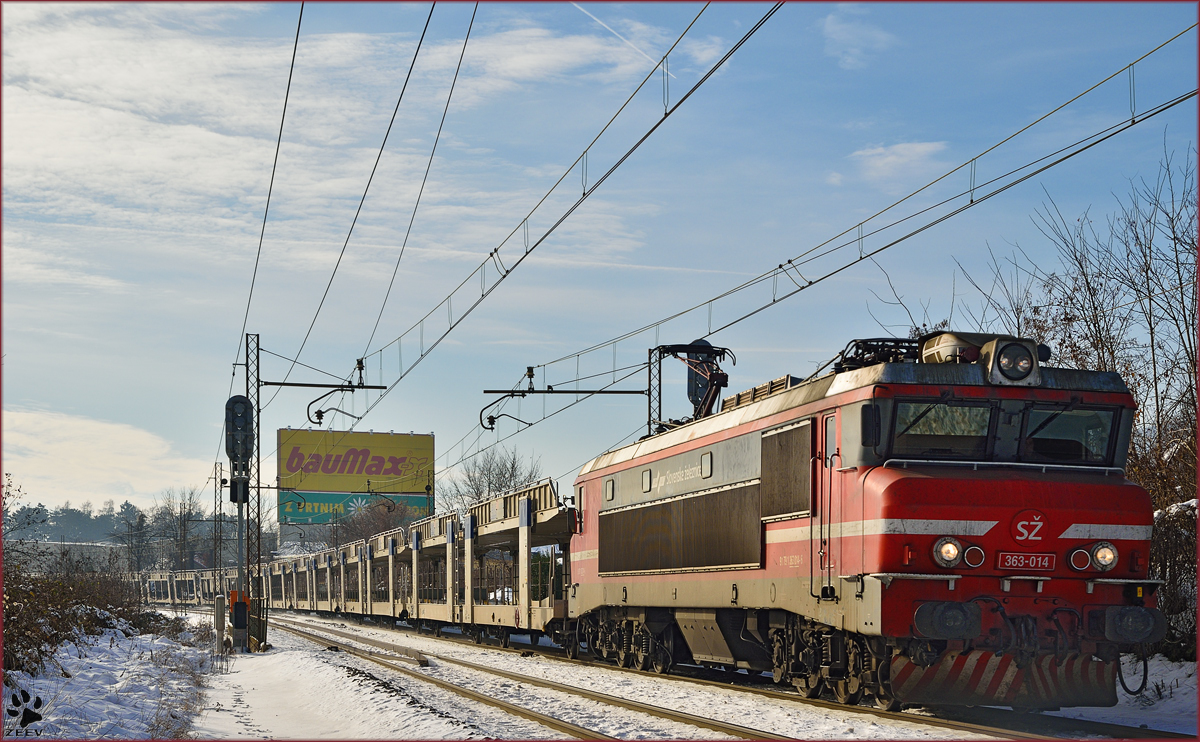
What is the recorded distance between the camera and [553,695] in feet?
56.1

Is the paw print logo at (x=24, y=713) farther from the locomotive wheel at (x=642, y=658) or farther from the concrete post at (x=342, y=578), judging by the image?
the concrete post at (x=342, y=578)

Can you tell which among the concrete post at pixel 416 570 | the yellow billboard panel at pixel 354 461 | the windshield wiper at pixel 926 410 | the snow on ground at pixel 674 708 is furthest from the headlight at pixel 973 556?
the yellow billboard panel at pixel 354 461

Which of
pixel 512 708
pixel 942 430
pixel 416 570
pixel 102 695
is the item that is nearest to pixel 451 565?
pixel 416 570

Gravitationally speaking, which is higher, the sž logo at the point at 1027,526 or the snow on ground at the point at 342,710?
the sž logo at the point at 1027,526

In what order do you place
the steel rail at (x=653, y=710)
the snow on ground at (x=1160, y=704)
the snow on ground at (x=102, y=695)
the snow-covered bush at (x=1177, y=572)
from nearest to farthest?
the steel rail at (x=653, y=710) → the snow on ground at (x=102, y=695) → the snow on ground at (x=1160, y=704) → the snow-covered bush at (x=1177, y=572)

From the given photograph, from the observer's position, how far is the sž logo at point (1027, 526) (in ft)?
40.1

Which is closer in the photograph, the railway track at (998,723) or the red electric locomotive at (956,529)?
the railway track at (998,723)

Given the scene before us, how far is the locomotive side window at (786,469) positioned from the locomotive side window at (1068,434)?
8.73ft

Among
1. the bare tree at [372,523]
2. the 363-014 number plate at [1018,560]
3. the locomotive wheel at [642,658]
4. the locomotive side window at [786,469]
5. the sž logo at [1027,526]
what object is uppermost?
the locomotive side window at [786,469]

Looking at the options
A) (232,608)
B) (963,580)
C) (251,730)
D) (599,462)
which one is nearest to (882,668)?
(963,580)

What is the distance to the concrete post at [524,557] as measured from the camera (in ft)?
101

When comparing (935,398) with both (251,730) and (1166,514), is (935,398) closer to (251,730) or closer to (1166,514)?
(1166,514)

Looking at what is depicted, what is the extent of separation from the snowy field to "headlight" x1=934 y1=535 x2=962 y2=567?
5.87 feet

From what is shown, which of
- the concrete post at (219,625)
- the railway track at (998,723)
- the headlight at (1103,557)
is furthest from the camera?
the concrete post at (219,625)
